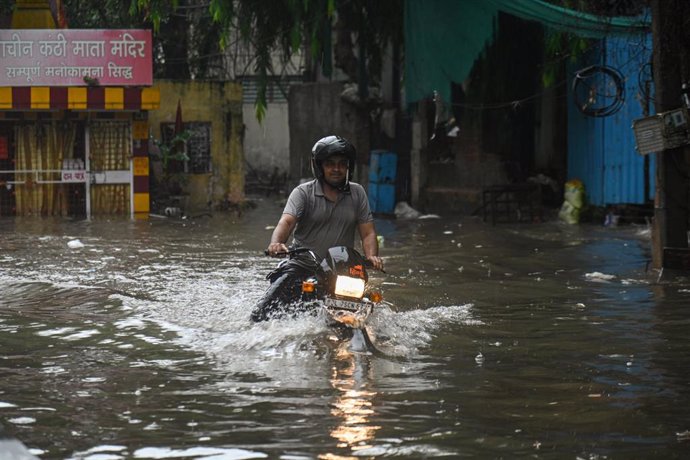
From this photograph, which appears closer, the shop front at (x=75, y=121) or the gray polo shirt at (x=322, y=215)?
the gray polo shirt at (x=322, y=215)

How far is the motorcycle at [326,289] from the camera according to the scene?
6.44 meters

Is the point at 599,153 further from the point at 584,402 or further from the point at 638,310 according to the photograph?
the point at 584,402

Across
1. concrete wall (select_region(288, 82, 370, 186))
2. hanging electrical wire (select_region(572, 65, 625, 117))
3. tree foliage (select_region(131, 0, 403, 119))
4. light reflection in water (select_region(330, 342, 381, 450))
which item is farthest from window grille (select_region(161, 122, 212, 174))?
light reflection in water (select_region(330, 342, 381, 450))

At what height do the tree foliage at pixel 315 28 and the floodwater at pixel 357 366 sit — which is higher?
the tree foliage at pixel 315 28

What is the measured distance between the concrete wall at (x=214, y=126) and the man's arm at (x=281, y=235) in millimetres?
17605

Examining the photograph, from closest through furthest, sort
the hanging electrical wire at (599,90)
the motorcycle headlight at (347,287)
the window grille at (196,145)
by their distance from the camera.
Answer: the motorcycle headlight at (347,287), the hanging electrical wire at (599,90), the window grille at (196,145)

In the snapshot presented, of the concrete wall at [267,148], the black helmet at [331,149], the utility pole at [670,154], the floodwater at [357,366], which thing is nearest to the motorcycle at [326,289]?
the floodwater at [357,366]

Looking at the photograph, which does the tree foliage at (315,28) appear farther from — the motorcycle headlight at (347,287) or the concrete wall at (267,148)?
the motorcycle headlight at (347,287)

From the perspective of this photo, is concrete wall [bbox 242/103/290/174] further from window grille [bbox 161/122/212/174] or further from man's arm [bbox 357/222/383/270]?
man's arm [bbox 357/222/383/270]

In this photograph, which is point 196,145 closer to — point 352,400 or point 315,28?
point 315,28

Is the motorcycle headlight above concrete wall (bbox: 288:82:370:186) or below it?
below

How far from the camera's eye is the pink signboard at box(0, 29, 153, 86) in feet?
71.0

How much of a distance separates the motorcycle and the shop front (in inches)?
606

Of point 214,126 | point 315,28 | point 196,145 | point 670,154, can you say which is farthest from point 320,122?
point 670,154
